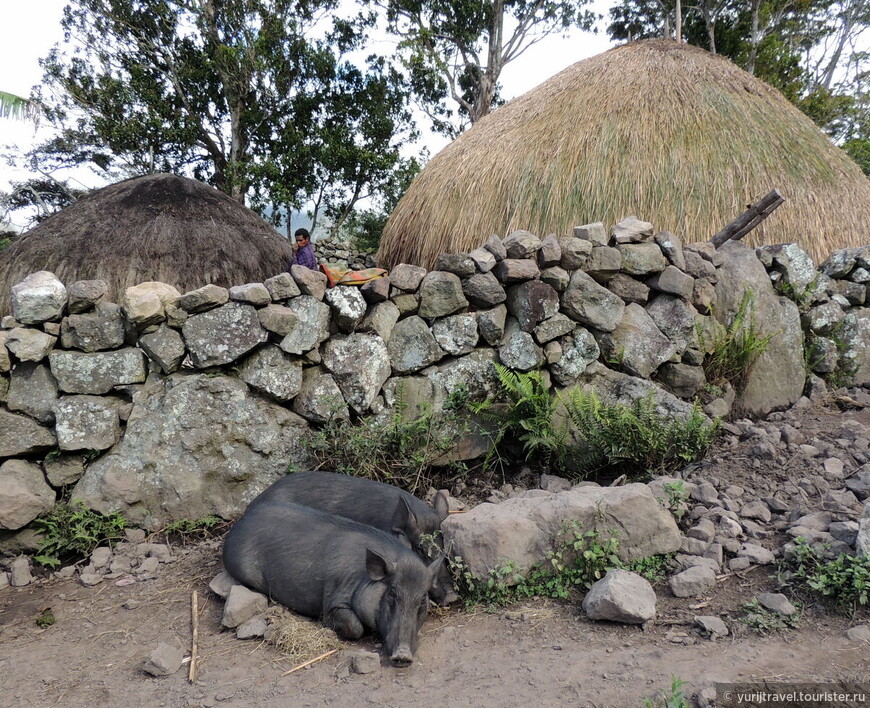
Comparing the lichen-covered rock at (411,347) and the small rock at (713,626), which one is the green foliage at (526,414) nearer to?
the lichen-covered rock at (411,347)

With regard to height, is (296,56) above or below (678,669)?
above

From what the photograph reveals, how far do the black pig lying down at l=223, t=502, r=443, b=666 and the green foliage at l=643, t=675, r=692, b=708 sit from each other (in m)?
1.08

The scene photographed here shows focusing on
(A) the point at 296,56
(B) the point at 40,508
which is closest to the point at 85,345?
(B) the point at 40,508

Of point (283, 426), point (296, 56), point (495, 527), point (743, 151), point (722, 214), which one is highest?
point (296, 56)

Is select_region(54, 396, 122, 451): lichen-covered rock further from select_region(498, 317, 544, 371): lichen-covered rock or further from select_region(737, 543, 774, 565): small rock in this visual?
select_region(737, 543, 774, 565): small rock

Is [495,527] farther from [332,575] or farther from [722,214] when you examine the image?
[722,214]

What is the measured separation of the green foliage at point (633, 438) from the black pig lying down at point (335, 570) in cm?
179

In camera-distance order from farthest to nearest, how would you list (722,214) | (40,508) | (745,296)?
(722,214) < (745,296) < (40,508)

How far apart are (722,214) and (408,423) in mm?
4027

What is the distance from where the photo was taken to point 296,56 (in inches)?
600

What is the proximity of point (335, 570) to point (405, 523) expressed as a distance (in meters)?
0.51

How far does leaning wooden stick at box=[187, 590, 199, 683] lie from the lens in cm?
309

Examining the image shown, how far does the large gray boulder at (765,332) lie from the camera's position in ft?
19.1

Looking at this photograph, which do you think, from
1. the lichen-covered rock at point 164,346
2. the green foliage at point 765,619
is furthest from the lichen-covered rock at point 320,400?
the green foliage at point 765,619
